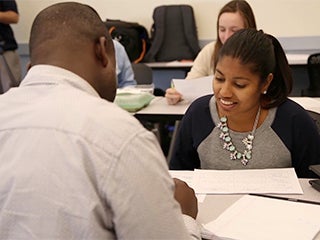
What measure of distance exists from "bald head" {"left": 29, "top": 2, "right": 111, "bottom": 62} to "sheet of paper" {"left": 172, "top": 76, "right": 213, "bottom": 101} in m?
1.67

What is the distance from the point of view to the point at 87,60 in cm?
76

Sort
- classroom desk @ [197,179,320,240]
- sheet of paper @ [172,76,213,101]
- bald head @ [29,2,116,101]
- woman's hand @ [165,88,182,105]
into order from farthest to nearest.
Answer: woman's hand @ [165,88,182,105] → sheet of paper @ [172,76,213,101] → classroom desk @ [197,179,320,240] → bald head @ [29,2,116,101]

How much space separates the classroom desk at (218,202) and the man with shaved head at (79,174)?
0.50 meters

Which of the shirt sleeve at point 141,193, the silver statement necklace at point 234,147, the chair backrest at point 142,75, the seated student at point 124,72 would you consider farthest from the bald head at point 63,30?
the chair backrest at point 142,75

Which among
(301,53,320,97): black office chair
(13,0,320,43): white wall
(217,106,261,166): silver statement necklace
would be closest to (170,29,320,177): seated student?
(217,106,261,166): silver statement necklace

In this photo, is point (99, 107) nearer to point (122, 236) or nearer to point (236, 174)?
point (122, 236)

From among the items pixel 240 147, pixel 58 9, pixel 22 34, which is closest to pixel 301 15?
pixel 22 34

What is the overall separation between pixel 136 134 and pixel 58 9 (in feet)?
1.03

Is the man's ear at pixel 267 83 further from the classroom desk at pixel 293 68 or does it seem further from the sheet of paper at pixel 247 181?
the classroom desk at pixel 293 68

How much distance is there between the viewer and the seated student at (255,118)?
5.04ft

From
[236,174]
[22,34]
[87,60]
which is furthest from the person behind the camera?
[22,34]

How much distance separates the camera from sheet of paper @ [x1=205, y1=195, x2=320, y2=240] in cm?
107

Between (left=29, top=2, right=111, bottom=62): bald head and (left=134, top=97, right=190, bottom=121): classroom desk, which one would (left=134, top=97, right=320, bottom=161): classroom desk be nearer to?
(left=134, top=97, right=190, bottom=121): classroom desk

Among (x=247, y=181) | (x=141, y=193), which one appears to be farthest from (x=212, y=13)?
(x=141, y=193)
